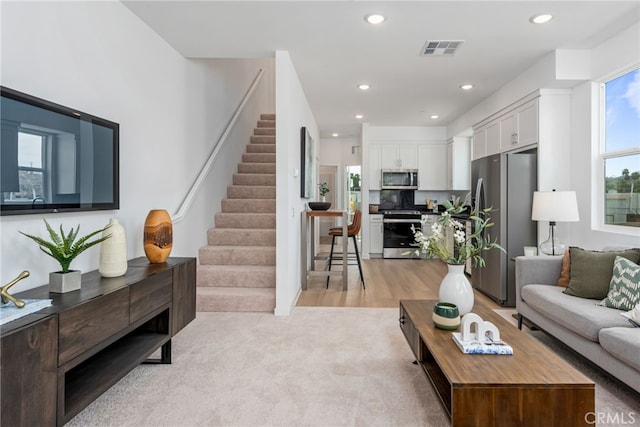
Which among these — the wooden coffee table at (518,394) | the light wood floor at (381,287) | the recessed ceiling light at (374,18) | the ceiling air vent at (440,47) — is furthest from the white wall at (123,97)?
the ceiling air vent at (440,47)

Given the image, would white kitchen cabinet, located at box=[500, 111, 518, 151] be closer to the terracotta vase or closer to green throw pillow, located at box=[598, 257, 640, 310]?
green throw pillow, located at box=[598, 257, 640, 310]

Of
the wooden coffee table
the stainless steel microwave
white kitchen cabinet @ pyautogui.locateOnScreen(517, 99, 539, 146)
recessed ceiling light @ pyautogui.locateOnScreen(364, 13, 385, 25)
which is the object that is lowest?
the wooden coffee table

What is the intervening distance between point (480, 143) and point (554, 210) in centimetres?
233

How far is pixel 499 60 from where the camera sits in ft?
12.3

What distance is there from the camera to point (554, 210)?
3369mm

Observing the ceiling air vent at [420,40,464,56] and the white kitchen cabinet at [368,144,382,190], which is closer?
the ceiling air vent at [420,40,464,56]

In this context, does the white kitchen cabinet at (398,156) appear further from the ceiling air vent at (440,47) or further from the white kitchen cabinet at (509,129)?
the ceiling air vent at (440,47)

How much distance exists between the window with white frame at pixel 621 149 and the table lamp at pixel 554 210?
12.4 inches

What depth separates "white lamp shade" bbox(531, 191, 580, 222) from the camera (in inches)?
131

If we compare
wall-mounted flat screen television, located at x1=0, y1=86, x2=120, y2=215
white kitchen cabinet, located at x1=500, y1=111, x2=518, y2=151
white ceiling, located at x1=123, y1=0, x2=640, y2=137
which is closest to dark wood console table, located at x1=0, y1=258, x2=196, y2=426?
wall-mounted flat screen television, located at x1=0, y1=86, x2=120, y2=215

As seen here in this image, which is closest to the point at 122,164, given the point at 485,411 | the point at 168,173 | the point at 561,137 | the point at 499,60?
the point at 168,173

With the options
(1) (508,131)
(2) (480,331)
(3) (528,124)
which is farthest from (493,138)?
(2) (480,331)

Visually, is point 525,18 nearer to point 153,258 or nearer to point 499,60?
point 499,60

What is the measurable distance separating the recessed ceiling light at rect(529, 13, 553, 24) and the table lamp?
1480 millimetres
